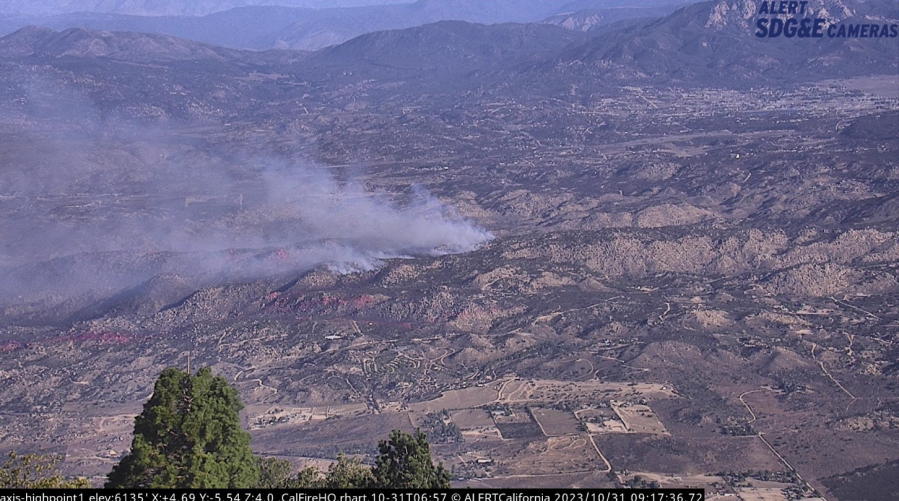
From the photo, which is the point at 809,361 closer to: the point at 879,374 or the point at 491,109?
the point at 879,374

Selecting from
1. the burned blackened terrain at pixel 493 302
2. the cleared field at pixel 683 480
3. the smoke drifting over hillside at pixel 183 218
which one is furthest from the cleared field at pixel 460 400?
the smoke drifting over hillside at pixel 183 218

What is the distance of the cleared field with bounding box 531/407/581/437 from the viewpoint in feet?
123

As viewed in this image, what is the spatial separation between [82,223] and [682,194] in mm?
51222

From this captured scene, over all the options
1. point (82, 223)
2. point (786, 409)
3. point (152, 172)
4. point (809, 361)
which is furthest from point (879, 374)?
point (152, 172)

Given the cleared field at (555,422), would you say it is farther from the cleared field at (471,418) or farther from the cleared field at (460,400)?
the cleared field at (460,400)

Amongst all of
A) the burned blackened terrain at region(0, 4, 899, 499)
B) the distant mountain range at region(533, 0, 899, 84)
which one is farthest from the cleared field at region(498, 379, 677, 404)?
the distant mountain range at region(533, 0, 899, 84)

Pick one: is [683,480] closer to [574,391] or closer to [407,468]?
[574,391]

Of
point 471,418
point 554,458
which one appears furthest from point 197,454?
point 471,418

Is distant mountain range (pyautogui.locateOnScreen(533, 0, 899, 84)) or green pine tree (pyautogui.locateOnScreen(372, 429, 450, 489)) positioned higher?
green pine tree (pyautogui.locateOnScreen(372, 429, 450, 489))

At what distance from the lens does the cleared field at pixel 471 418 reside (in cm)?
3859

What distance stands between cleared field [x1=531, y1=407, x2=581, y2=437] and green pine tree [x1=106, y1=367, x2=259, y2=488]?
16.6 metres

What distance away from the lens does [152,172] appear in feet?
355

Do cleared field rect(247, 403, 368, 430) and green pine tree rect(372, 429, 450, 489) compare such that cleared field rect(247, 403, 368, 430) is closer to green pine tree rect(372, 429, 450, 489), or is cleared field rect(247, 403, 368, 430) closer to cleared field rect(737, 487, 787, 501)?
cleared field rect(737, 487, 787, 501)

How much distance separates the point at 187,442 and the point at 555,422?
19305 mm
